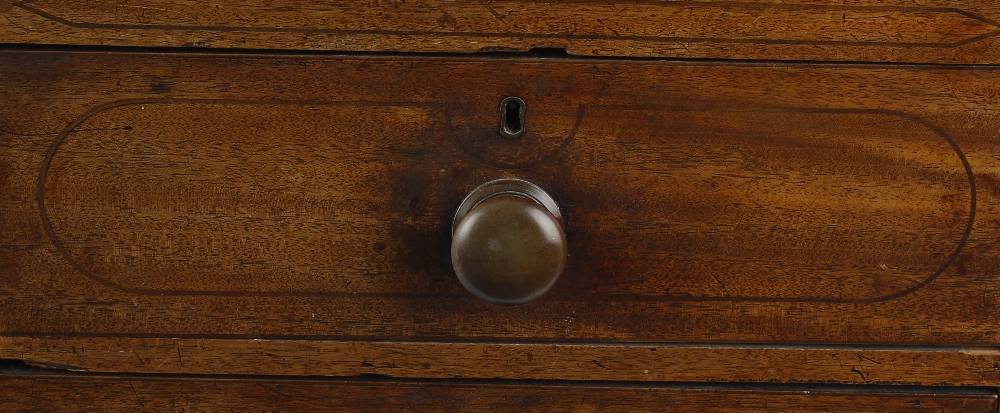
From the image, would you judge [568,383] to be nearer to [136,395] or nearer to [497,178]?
[497,178]

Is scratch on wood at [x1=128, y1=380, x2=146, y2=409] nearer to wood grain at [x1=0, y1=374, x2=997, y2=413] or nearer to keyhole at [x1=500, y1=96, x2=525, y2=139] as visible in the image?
wood grain at [x1=0, y1=374, x2=997, y2=413]

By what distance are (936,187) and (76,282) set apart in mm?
530

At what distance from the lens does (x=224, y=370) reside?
0.48 m

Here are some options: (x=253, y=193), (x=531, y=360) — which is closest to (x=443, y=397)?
(x=531, y=360)

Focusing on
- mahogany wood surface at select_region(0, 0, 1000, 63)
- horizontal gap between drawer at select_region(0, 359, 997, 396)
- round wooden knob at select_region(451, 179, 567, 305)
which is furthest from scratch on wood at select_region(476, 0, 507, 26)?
horizontal gap between drawer at select_region(0, 359, 997, 396)

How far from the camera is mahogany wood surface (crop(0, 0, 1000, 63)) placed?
1.40 feet

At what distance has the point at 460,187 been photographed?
1.46 feet

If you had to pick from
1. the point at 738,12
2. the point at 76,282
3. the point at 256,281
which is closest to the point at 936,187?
the point at 738,12

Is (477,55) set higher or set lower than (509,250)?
higher

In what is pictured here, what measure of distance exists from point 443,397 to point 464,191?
144 millimetres

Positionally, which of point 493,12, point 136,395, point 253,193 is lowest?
point 136,395

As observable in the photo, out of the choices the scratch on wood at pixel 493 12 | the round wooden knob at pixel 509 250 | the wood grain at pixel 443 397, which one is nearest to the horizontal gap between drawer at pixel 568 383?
the wood grain at pixel 443 397

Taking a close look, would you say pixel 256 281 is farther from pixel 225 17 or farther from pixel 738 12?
pixel 738 12

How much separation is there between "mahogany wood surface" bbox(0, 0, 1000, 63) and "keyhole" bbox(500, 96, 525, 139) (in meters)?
0.03
